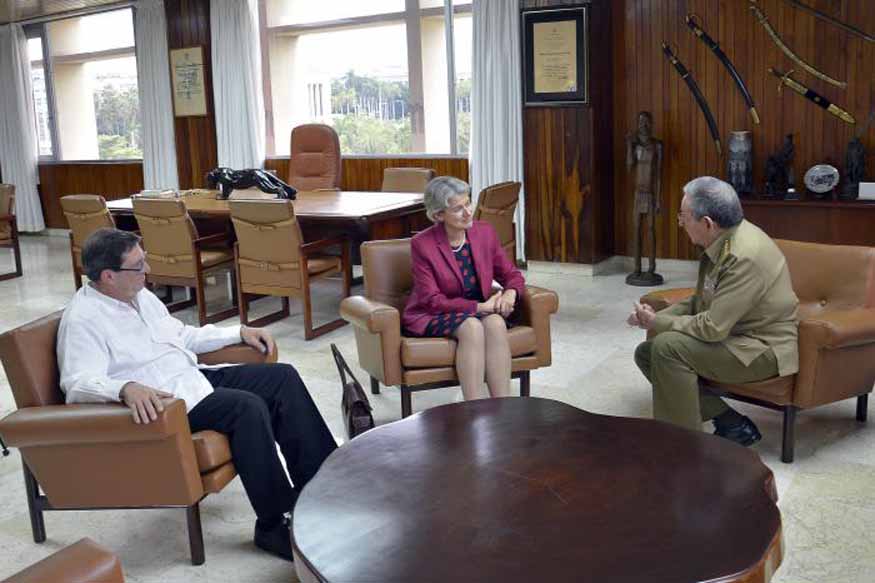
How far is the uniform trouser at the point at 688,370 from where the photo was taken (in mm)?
3113

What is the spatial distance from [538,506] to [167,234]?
14.1 ft

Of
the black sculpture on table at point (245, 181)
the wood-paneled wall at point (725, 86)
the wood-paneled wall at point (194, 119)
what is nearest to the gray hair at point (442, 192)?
the black sculpture on table at point (245, 181)

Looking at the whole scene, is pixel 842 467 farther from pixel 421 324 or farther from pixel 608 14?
pixel 608 14

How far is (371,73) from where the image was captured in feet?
26.4

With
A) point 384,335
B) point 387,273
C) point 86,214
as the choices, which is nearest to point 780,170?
point 387,273

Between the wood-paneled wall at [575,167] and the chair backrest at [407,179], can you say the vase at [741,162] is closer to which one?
the wood-paneled wall at [575,167]

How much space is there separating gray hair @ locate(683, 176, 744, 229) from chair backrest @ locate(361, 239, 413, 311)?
51.0 inches

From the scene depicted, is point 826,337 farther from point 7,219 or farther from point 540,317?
point 7,219

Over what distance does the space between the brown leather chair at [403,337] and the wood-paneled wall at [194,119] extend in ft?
17.9

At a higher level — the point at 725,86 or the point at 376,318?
the point at 725,86

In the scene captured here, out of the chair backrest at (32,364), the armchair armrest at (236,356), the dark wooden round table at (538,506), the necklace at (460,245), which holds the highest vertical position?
the necklace at (460,245)

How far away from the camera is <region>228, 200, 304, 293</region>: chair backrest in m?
5.14

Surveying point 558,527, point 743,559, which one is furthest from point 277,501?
point 743,559

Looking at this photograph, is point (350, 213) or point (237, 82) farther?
point (237, 82)
